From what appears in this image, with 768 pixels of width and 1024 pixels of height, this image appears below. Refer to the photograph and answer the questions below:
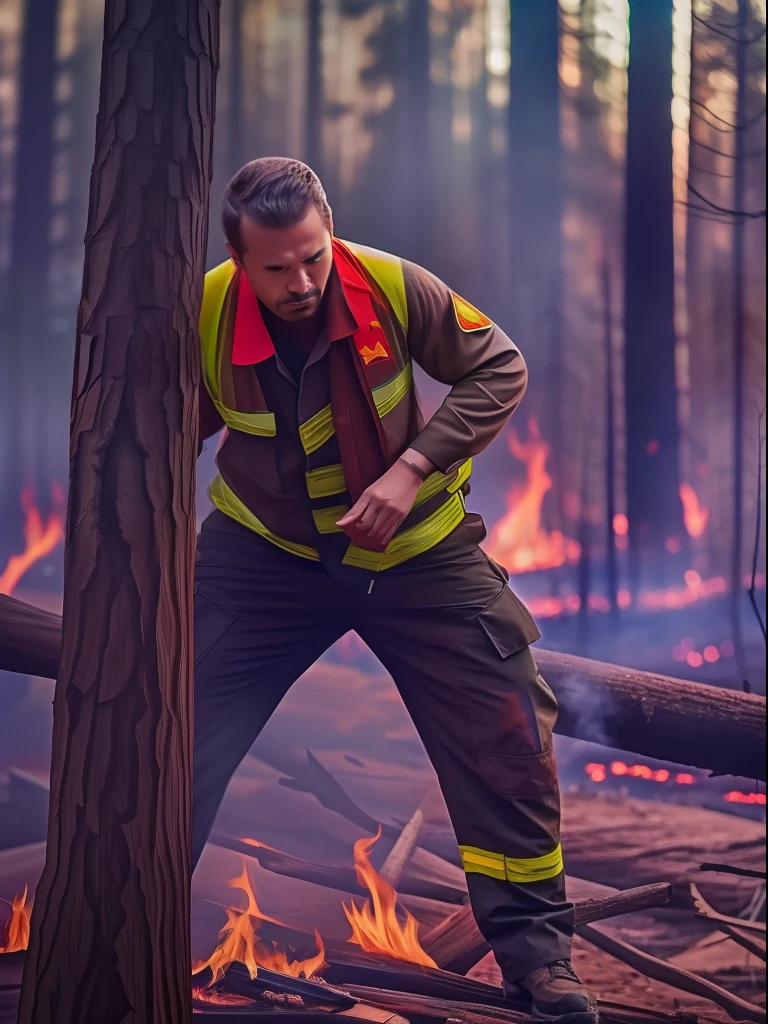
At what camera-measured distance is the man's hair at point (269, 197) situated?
6.27ft

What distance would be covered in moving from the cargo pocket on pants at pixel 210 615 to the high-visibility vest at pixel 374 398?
0.17 m

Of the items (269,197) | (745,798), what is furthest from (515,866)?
(269,197)

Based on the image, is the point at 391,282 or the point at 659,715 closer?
the point at 391,282

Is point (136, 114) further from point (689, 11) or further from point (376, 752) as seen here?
point (689, 11)

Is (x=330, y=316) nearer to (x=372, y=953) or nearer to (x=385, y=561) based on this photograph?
(x=385, y=561)

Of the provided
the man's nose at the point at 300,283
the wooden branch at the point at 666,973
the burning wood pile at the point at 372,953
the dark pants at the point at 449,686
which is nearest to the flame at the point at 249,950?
the burning wood pile at the point at 372,953

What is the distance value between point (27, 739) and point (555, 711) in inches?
47.5

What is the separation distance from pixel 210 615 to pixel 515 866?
87 cm

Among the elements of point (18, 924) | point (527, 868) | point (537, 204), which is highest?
point (537, 204)

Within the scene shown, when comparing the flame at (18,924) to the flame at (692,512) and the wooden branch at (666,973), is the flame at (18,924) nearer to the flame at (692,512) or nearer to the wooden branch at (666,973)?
the wooden branch at (666,973)

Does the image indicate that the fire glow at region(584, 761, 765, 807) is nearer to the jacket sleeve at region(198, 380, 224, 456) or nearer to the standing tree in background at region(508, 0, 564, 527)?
the standing tree in background at region(508, 0, 564, 527)

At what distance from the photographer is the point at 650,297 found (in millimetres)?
2764

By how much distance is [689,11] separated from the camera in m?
2.79

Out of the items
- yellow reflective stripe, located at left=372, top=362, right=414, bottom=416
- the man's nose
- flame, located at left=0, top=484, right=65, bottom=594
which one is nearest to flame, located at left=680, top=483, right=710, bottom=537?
yellow reflective stripe, located at left=372, top=362, right=414, bottom=416
